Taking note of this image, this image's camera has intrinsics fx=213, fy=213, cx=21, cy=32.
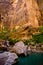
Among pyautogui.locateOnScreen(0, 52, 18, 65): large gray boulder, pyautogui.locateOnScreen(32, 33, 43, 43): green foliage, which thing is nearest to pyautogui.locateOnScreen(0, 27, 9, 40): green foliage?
pyautogui.locateOnScreen(32, 33, 43, 43): green foliage

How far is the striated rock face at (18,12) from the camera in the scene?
3319 cm

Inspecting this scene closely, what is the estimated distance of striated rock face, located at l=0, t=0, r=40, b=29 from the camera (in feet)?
109

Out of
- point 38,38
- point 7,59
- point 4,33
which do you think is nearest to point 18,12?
point 4,33

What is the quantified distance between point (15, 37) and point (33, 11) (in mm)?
7755

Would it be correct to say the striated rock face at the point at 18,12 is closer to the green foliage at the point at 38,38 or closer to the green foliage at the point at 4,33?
the green foliage at the point at 4,33

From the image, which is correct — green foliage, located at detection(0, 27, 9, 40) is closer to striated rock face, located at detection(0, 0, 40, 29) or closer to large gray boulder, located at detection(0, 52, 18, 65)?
striated rock face, located at detection(0, 0, 40, 29)

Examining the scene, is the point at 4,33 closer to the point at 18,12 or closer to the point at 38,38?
the point at 38,38

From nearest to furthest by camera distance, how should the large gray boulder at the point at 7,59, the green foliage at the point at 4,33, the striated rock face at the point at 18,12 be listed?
1. the large gray boulder at the point at 7,59
2. the green foliage at the point at 4,33
3. the striated rock face at the point at 18,12

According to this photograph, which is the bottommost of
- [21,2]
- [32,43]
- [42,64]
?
[32,43]

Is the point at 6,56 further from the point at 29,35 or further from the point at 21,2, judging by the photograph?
the point at 21,2

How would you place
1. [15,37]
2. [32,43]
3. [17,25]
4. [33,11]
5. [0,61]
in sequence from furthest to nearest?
1. [33,11]
2. [17,25]
3. [15,37]
4. [32,43]
5. [0,61]

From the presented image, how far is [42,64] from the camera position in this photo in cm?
1302

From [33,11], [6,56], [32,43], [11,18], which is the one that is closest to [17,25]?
[11,18]

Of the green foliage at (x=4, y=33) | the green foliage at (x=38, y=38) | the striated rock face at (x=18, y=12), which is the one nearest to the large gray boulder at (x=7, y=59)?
the green foliage at (x=38, y=38)
